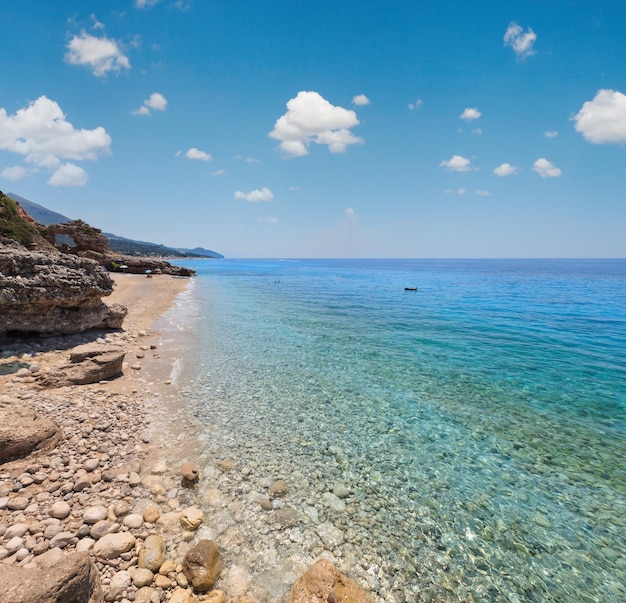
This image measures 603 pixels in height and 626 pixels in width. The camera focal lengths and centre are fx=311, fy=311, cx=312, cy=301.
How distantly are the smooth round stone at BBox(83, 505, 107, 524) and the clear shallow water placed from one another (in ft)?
7.35

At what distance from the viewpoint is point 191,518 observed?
6.08 metres

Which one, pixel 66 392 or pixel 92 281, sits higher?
pixel 92 281

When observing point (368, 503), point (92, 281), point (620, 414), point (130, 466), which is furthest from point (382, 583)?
point (92, 281)

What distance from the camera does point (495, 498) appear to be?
733cm

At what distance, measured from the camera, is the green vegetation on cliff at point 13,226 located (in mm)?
35500

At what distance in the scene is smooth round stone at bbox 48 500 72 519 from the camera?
563 cm

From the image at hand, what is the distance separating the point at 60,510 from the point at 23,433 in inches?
92.0

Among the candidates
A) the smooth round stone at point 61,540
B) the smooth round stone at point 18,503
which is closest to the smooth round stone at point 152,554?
the smooth round stone at point 61,540

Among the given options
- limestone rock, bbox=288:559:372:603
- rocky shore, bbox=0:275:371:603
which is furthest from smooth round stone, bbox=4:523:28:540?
limestone rock, bbox=288:559:372:603

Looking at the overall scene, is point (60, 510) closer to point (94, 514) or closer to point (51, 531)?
point (51, 531)

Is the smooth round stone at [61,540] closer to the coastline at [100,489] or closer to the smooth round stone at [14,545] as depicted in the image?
the coastline at [100,489]

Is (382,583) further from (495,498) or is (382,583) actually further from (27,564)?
(27,564)

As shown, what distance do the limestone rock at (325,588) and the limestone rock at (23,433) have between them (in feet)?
21.2

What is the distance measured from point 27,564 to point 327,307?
32.1m
